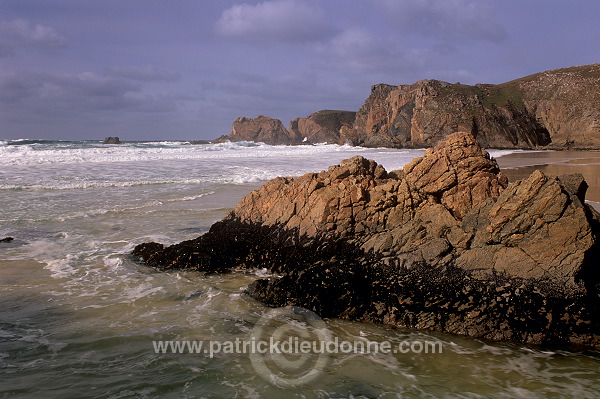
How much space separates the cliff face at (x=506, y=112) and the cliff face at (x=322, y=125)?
4148cm

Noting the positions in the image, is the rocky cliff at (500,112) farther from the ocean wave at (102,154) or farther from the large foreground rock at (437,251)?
the large foreground rock at (437,251)

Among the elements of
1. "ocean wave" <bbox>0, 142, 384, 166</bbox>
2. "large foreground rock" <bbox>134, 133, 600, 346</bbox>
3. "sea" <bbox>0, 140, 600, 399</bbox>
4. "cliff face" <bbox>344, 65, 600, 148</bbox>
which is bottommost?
"sea" <bbox>0, 140, 600, 399</bbox>

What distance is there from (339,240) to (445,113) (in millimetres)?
67919

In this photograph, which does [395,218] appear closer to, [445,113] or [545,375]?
[545,375]

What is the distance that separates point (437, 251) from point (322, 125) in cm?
12475

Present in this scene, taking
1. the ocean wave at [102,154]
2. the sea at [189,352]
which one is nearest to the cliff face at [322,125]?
the ocean wave at [102,154]

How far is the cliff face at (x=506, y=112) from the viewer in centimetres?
6172

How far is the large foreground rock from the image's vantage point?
14.9 ft

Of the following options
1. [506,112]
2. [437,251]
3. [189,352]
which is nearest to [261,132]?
[506,112]

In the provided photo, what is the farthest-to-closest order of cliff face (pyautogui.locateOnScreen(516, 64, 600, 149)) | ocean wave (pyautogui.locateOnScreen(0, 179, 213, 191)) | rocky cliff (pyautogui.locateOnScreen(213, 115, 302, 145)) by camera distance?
1. rocky cliff (pyautogui.locateOnScreen(213, 115, 302, 145))
2. cliff face (pyautogui.locateOnScreen(516, 64, 600, 149))
3. ocean wave (pyautogui.locateOnScreen(0, 179, 213, 191))

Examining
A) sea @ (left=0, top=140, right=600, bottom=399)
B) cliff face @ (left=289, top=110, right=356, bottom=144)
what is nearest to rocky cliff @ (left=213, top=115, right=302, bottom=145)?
cliff face @ (left=289, top=110, right=356, bottom=144)

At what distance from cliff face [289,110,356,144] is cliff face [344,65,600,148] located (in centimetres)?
4148

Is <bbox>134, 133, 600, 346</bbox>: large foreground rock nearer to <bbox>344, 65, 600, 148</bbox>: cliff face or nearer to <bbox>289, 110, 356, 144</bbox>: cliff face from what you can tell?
<bbox>344, 65, 600, 148</bbox>: cliff face

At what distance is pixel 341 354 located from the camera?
13.9ft
